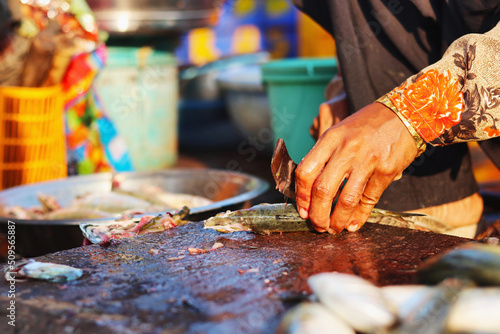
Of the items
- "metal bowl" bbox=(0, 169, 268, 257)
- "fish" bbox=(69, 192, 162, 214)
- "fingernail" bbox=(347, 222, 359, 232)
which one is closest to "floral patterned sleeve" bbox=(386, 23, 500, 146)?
"fingernail" bbox=(347, 222, 359, 232)

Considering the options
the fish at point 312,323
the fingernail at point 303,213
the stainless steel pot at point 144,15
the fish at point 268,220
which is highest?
the stainless steel pot at point 144,15

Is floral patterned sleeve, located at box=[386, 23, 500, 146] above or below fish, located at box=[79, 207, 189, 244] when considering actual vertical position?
above

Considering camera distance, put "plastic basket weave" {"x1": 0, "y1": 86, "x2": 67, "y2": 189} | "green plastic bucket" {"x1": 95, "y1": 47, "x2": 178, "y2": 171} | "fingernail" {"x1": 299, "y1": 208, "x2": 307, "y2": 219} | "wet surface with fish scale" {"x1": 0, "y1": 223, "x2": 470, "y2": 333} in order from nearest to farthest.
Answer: "wet surface with fish scale" {"x1": 0, "y1": 223, "x2": 470, "y2": 333}
"fingernail" {"x1": 299, "y1": 208, "x2": 307, "y2": 219}
"plastic basket weave" {"x1": 0, "y1": 86, "x2": 67, "y2": 189}
"green plastic bucket" {"x1": 95, "y1": 47, "x2": 178, "y2": 171}

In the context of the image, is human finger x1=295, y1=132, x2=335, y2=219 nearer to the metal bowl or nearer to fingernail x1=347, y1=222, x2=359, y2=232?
fingernail x1=347, y1=222, x2=359, y2=232

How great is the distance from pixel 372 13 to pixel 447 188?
2.88 ft

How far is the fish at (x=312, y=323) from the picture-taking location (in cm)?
94

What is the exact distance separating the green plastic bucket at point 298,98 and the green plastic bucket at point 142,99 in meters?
2.26

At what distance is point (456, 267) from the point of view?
101 cm

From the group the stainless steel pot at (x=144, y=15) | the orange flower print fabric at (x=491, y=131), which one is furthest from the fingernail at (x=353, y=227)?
the stainless steel pot at (x=144, y=15)

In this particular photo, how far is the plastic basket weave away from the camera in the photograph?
3.66 meters

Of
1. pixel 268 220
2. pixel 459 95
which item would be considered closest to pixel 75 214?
pixel 268 220

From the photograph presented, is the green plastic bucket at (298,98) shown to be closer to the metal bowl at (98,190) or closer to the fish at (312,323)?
the metal bowl at (98,190)

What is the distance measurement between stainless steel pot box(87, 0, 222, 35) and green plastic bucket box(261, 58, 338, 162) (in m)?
2.04

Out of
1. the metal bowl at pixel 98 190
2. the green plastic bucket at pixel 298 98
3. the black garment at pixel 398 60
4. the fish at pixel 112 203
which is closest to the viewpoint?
the metal bowl at pixel 98 190
